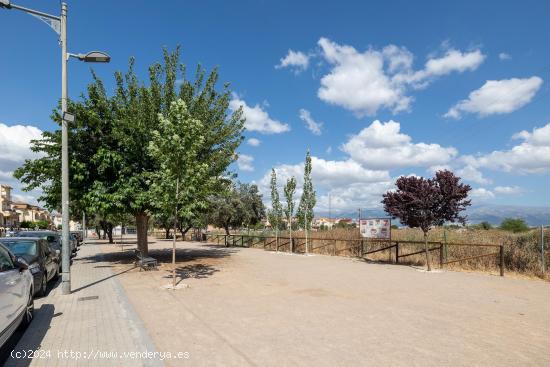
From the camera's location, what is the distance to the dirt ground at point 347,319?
17.6ft

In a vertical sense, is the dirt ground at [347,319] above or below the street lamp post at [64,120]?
below

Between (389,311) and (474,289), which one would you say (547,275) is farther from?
(389,311)

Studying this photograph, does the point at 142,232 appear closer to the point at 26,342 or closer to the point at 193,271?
the point at 193,271

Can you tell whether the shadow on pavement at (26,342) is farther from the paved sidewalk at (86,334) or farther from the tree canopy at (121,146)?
the tree canopy at (121,146)

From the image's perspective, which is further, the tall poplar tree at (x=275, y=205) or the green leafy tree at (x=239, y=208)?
the green leafy tree at (x=239, y=208)

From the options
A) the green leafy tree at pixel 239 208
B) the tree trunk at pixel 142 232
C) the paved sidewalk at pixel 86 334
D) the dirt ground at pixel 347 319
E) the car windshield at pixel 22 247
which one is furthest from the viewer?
the green leafy tree at pixel 239 208

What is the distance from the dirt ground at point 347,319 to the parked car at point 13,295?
2029mm

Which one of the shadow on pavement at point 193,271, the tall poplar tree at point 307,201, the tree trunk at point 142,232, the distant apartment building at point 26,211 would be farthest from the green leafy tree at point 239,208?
the distant apartment building at point 26,211

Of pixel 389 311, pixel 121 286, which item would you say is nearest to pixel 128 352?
pixel 389 311

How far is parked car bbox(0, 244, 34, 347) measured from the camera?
5.04 metres

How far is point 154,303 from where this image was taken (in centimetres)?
882

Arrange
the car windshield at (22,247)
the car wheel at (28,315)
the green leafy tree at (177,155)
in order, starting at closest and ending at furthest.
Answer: the car wheel at (28,315) < the car windshield at (22,247) < the green leafy tree at (177,155)

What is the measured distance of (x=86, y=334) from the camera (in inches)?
248

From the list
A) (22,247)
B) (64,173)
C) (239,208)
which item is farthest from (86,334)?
(239,208)
